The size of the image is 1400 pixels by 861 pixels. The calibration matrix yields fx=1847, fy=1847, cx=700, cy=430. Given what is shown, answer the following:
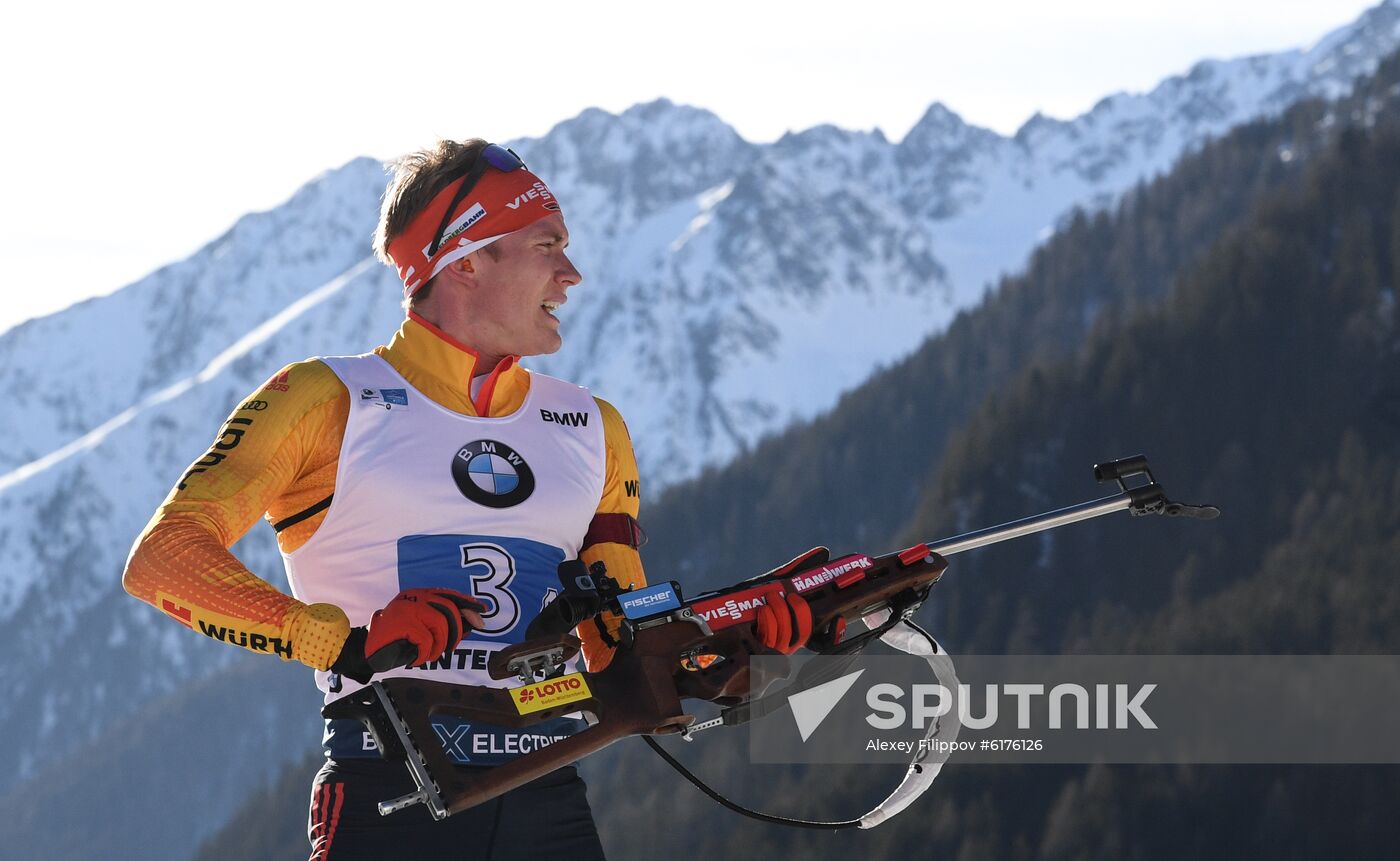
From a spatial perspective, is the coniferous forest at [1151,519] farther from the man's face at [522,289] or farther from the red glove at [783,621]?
the red glove at [783,621]

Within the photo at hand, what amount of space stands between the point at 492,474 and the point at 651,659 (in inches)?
26.5

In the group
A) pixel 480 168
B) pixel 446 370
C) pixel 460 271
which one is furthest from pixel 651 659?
pixel 480 168

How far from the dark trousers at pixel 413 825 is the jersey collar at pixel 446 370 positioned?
1.03 metres

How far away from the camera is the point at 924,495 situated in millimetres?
147375

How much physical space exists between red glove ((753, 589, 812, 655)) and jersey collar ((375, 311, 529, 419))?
95 cm

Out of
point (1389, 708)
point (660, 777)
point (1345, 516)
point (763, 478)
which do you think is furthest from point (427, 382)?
point (763, 478)

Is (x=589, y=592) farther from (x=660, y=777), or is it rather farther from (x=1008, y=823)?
(x=660, y=777)

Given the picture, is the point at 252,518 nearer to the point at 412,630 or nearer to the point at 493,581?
the point at 493,581

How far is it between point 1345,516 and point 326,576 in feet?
420

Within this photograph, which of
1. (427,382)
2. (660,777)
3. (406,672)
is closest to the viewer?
(406,672)

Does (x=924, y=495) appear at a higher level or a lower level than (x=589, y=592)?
lower

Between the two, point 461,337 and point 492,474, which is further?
point 461,337

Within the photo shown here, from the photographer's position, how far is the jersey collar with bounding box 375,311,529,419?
5.00 meters

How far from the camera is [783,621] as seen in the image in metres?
4.63
